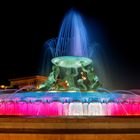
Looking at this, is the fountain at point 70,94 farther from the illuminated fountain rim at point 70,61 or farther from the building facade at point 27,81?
the building facade at point 27,81

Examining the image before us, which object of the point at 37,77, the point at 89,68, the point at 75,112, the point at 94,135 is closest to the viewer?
the point at 94,135

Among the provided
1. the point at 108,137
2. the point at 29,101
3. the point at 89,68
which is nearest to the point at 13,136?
the point at 108,137

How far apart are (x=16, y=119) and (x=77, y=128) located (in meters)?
1.39

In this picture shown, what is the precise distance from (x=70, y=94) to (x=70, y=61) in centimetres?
271

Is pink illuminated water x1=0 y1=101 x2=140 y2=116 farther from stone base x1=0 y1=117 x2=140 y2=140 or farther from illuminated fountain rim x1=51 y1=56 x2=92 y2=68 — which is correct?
stone base x1=0 y1=117 x2=140 y2=140

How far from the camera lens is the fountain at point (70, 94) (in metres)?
13.3

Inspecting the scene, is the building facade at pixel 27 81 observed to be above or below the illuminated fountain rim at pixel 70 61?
above

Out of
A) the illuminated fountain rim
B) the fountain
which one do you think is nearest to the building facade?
the fountain

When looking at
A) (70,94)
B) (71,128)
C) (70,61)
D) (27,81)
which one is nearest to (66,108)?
(70,94)

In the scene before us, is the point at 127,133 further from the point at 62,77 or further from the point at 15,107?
the point at 62,77

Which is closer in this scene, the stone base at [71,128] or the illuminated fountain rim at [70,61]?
the stone base at [71,128]

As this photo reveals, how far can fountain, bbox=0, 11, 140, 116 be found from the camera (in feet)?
43.5

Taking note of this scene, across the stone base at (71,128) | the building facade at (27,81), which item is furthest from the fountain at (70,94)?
the building facade at (27,81)

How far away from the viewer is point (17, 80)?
89125 mm
